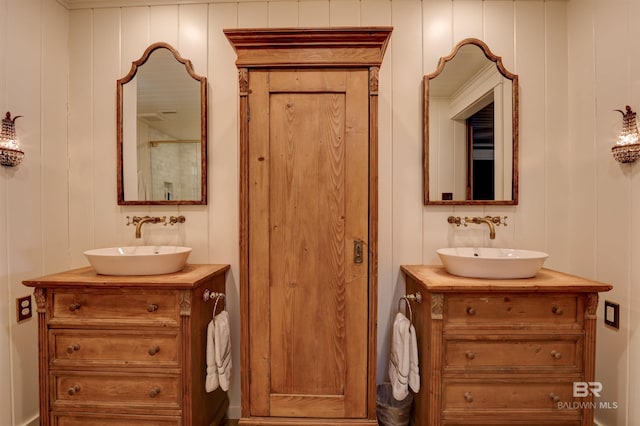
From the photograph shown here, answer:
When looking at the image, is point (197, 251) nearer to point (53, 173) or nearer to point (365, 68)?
point (53, 173)

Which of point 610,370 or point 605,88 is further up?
point 605,88

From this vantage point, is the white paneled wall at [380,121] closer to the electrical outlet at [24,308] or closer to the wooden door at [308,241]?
the electrical outlet at [24,308]

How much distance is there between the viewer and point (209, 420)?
1580mm

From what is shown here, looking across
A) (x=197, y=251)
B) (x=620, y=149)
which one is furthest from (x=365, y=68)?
(x=197, y=251)

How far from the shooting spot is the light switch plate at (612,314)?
1.50m

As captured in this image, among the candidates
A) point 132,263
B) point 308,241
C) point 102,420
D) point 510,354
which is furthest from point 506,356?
point 102,420

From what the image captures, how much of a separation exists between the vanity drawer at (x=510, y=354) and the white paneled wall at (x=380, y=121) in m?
0.52

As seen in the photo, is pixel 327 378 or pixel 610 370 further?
pixel 610 370

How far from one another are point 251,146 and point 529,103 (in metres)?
1.64

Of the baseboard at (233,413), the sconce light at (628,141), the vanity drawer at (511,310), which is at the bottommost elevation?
the baseboard at (233,413)

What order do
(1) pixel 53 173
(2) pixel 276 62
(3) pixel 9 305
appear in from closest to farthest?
(2) pixel 276 62
(3) pixel 9 305
(1) pixel 53 173

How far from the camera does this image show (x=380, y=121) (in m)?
1.83

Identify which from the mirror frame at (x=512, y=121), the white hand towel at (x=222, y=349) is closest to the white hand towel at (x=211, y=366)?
the white hand towel at (x=222, y=349)

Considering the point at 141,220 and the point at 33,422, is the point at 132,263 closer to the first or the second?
the point at 141,220
